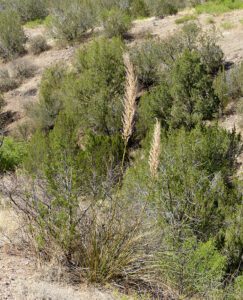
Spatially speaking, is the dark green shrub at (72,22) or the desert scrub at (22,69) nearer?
the desert scrub at (22,69)

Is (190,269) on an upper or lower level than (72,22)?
lower

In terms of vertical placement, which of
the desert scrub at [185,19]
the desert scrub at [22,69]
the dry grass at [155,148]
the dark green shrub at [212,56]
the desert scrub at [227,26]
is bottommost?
the desert scrub at [22,69]

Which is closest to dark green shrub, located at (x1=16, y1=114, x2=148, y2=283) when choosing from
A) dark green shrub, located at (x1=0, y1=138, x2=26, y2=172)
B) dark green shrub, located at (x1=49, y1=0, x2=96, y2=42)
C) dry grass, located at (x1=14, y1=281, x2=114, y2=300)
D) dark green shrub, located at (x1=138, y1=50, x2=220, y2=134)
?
dry grass, located at (x1=14, y1=281, x2=114, y2=300)

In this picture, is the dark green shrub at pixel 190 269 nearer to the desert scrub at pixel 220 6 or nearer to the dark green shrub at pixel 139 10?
the desert scrub at pixel 220 6

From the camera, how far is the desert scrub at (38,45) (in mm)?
28469

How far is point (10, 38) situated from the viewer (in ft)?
93.4

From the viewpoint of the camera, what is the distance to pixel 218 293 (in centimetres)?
546

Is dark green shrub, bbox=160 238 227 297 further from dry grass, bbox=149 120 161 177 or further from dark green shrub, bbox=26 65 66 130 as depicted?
dark green shrub, bbox=26 65 66 130

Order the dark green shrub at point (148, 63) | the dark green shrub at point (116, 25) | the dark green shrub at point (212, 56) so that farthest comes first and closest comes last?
the dark green shrub at point (116, 25), the dark green shrub at point (148, 63), the dark green shrub at point (212, 56)

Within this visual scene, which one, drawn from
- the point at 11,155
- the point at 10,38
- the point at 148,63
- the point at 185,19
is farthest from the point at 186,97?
the point at 10,38

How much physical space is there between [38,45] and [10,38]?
1725 mm

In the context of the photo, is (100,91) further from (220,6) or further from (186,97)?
(220,6)

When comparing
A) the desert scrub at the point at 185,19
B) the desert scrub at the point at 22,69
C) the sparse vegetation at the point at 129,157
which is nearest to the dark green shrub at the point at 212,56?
the sparse vegetation at the point at 129,157

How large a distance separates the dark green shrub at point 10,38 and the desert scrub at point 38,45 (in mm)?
794
